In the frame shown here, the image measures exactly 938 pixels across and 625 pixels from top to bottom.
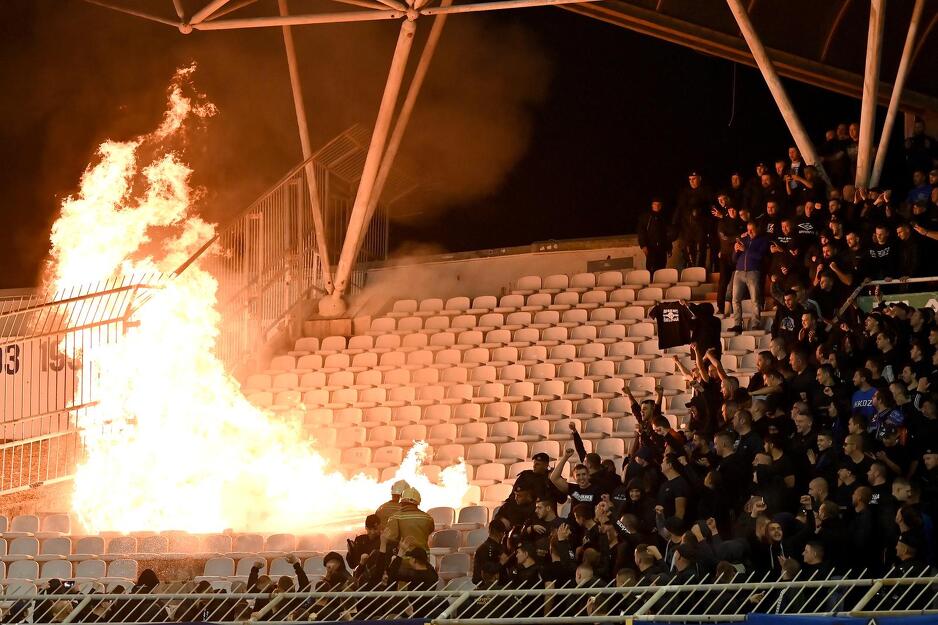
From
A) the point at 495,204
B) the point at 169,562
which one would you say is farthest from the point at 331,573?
the point at 495,204

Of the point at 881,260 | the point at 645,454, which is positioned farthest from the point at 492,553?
the point at 881,260

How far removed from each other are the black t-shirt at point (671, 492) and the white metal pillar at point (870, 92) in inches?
303

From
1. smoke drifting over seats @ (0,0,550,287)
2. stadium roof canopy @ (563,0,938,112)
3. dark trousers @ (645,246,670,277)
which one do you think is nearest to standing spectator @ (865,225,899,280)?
dark trousers @ (645,246,670,277)

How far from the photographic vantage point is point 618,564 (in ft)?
Answer: 32.3

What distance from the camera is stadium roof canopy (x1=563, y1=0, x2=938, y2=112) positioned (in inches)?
786

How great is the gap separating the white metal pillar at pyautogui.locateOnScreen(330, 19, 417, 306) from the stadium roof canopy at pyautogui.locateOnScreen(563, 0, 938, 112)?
320cm

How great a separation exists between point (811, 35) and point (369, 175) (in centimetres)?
681

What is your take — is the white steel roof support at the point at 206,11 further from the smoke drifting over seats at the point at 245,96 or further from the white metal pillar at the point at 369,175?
the smoke drifting over seats at the point at 245,96

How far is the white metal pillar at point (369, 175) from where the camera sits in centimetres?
1817

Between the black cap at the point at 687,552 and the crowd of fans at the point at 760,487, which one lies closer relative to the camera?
the black cap at the point at 687,552

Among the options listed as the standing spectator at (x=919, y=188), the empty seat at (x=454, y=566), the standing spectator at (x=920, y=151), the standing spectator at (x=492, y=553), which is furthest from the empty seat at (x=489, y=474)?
the standing spectator at (x=920, y=151)

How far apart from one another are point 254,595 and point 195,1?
13.6m

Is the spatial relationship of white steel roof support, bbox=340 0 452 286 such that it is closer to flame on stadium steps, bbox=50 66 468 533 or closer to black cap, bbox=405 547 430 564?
flame on stadium steps, bbox=50 66 468 533

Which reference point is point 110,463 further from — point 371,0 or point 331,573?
point 371,0
